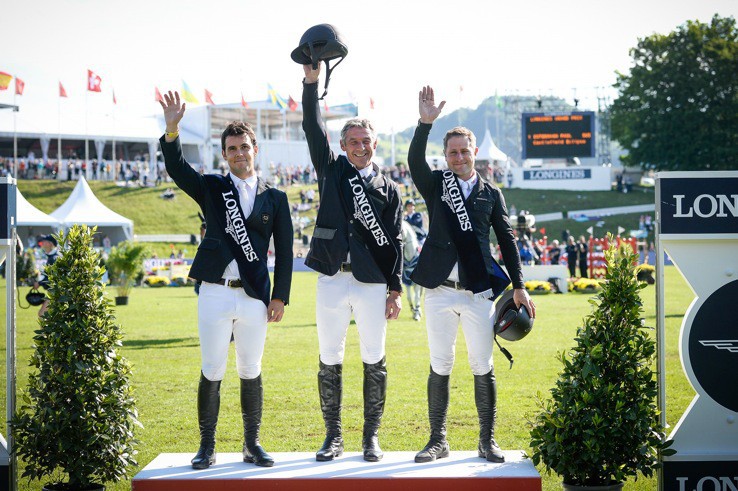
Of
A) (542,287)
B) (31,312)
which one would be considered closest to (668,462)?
(31,312)

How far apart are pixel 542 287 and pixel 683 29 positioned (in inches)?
1835

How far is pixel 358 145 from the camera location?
5.91 meters

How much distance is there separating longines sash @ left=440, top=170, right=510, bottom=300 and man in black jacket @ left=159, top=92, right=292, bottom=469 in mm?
1105

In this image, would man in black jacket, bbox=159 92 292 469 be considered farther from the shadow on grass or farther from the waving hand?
the shadow on grass

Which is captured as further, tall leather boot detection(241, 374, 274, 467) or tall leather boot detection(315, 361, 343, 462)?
tall leather boot detection(315, 361, 343, 462)

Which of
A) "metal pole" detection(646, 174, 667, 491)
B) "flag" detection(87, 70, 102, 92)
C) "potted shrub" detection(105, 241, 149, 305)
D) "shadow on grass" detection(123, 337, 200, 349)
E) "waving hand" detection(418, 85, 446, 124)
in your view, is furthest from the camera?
"flag" detection(87, 70, 102, 92)

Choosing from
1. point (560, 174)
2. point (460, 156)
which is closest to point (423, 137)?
point (460, 156)

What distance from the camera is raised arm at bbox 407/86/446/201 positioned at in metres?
5.75

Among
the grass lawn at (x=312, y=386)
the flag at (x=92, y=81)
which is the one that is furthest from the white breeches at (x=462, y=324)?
the flag at (x=92, y=81)

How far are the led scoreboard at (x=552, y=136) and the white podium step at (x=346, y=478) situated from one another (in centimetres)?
4946

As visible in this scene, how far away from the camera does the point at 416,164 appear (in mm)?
5848

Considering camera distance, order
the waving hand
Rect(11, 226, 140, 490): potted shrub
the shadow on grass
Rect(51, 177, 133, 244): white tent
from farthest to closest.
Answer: Rect(51, 177, 133, 244): white tent
the shadow on grass
the waving hand
Rect(11, 226, 140, 490): potted shrub

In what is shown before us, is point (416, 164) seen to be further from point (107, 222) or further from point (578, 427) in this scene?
point (107, 222)

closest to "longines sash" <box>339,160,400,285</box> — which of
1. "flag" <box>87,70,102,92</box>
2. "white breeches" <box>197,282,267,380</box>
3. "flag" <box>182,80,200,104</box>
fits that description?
"white breeches" <box>197,282,267,380</box>
